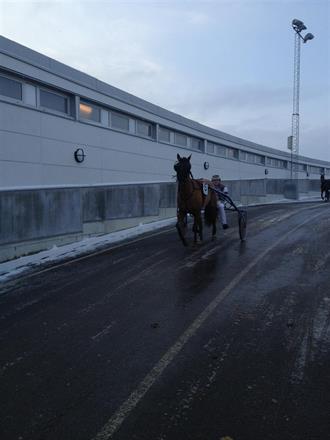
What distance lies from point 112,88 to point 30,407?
1881cm

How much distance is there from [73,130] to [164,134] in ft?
33.3

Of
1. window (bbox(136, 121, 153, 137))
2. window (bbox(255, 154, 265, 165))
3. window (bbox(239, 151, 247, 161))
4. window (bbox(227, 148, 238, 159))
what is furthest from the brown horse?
window (bbox(255, 154, 265, 165))

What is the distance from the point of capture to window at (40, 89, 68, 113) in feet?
A: 53.9

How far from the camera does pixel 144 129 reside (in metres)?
24.7

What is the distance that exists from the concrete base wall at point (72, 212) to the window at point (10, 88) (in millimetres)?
4212

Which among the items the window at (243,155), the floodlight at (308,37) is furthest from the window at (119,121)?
the floodlight at (308,37)

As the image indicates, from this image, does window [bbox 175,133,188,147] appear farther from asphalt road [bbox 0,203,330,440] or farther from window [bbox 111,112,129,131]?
asphalt road [bbox 0,203,330,440]

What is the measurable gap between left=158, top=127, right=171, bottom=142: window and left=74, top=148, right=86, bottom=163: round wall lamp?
9011 mm

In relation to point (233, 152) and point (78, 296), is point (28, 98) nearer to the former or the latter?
point (78, 296)

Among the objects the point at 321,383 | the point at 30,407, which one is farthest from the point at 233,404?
the point at 30,407

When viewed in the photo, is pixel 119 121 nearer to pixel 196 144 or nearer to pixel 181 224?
pixel 196 144

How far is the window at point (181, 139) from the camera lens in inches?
1145

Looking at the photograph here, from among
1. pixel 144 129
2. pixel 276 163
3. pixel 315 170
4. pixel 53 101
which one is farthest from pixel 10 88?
pixel 315 170

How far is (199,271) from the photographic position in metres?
A: 8.80
